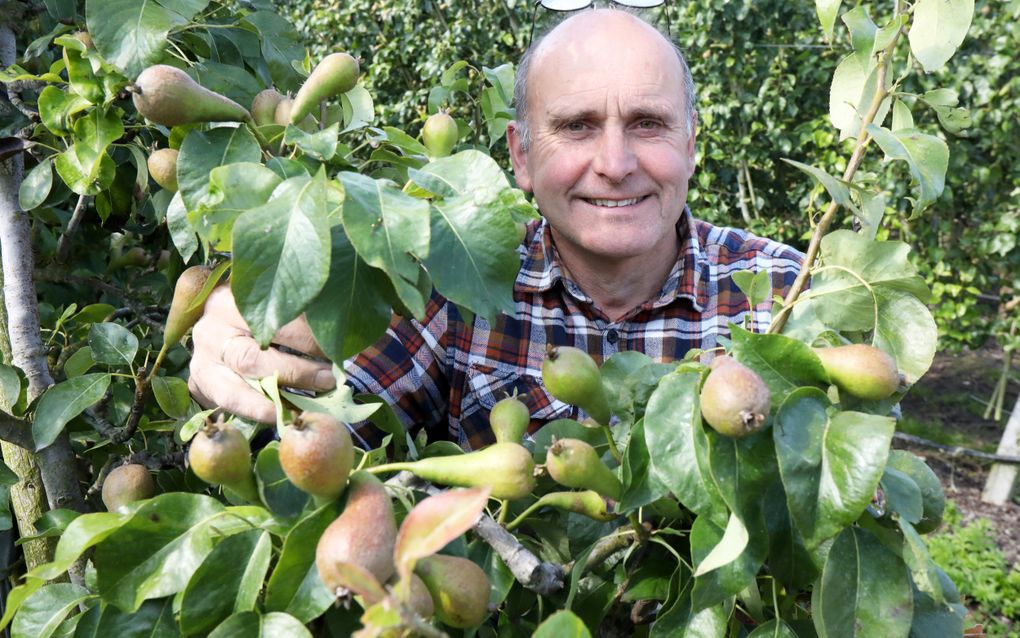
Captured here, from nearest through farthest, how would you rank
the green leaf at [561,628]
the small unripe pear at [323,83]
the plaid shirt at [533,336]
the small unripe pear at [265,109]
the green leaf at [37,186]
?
the green leaf at [561,628] < the small unripe pear at [323,83] < the small unripe pear at [265,109] < the green leaf at [37,186] < the plaid shirt at [533,336]

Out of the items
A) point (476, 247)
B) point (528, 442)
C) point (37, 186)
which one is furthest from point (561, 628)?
point (37, 186)

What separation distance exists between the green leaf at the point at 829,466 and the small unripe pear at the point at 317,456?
343 mm

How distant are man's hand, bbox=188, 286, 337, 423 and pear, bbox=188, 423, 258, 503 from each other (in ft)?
1.07

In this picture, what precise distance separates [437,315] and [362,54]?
5562 mm

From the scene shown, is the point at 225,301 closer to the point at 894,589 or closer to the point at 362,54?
the point at 894,589

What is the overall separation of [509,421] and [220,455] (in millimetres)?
315

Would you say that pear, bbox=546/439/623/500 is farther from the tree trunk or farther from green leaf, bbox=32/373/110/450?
the tree trunk

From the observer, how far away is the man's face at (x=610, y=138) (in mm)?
1962

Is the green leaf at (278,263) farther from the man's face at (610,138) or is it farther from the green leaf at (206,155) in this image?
the man's face at (610,138)

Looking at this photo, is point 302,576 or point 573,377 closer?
point 302,576

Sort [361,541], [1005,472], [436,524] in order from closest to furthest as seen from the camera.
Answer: [436,524], [361,541], [1005,472]

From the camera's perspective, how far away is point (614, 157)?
195cm

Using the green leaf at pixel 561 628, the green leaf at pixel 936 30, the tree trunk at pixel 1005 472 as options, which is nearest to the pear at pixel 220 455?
the green leaf at pixel 561 628

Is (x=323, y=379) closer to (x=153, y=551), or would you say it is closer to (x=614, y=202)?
(x=153, y=551)
